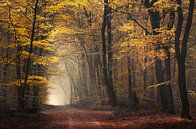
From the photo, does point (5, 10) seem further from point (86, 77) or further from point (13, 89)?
point (86, 77)

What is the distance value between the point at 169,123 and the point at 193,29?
17.6 meters

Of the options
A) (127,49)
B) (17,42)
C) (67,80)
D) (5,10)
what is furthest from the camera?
(67,80)

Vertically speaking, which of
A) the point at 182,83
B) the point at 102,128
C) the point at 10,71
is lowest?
the point at 102,128

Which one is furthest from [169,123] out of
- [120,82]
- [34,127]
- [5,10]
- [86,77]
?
[86,77]

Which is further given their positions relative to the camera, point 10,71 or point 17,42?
point 10,71

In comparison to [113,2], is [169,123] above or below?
below

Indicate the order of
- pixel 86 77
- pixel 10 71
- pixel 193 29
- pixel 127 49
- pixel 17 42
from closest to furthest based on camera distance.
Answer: pixel 17 42 < pixel 127 49 < pixel 193 29 < pixel 10 71 < pixel 86 77

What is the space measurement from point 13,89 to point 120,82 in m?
13.0

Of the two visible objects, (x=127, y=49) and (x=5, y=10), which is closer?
(x=5, y=10)

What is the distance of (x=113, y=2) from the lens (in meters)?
21.5

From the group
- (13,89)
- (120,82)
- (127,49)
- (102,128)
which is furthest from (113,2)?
(13,89)

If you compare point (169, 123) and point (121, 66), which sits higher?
point (121, 66)

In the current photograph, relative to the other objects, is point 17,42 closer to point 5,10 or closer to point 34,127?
point 5,10

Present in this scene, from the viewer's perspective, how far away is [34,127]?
15453 mm
